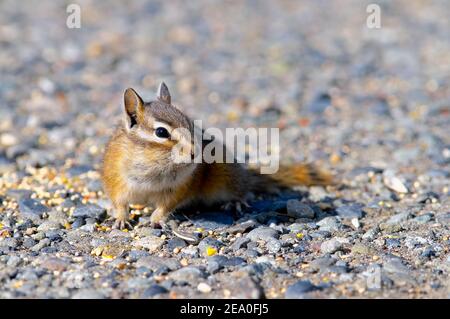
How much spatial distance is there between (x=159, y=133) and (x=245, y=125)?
2924 mm

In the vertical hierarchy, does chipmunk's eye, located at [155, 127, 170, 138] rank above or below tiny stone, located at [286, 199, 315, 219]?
above

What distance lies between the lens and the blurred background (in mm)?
6949

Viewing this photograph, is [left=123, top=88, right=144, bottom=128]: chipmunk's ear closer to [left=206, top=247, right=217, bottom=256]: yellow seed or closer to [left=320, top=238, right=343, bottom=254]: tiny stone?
[left=206, top=247, right=217, bottom=256]: yellow seed

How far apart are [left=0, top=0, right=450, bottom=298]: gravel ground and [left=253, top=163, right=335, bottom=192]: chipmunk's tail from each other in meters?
0.09

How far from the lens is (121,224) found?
4.95 meters

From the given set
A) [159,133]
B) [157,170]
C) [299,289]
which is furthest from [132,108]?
[299,289]

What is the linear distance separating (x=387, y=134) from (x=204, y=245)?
3.27m

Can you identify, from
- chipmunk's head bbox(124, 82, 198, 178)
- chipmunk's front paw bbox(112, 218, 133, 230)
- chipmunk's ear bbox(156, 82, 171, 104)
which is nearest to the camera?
chipmunk's head bbox(124, 82, 198, 178)

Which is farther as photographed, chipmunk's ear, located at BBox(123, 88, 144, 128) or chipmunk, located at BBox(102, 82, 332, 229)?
chipmunk's ear, located at BBox(123, 88, 144, 128)

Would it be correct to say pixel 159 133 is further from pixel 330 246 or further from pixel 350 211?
pixel 350 211

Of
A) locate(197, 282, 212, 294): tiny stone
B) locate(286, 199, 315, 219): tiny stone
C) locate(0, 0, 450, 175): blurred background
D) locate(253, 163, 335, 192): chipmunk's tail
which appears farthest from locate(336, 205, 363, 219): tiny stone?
locate(197, 282, 212, 294): tiny stone

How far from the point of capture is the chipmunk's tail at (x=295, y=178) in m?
5.85
